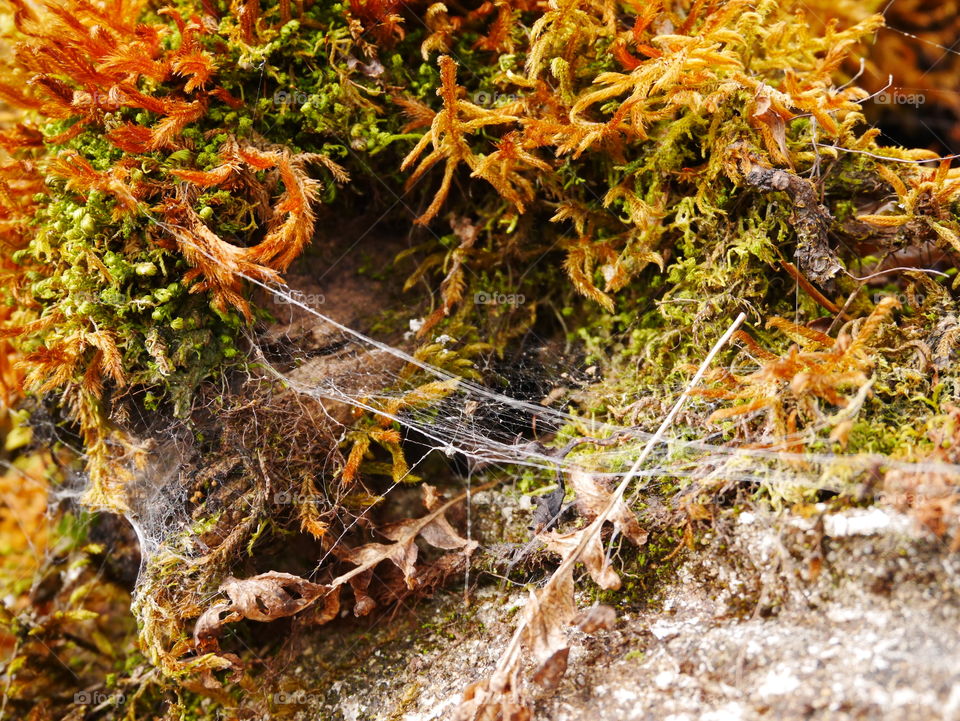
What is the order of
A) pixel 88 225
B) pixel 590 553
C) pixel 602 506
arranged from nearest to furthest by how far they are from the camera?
pixel 590 553
pixel 602 506
pixel 88 225

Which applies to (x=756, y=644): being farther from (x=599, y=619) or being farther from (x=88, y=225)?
(x=88, y=225)

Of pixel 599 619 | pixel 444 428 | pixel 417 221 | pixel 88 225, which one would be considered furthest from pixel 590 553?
pixel 88 225

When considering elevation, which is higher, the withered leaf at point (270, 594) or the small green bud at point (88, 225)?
the small green bud at point (88, 225)

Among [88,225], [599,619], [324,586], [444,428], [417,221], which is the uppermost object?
[88,225]

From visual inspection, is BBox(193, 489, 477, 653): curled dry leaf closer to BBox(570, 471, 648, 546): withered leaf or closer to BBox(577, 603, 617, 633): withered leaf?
BBox(570, 471, 648, 546): withered leaf

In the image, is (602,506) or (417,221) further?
(417,221)

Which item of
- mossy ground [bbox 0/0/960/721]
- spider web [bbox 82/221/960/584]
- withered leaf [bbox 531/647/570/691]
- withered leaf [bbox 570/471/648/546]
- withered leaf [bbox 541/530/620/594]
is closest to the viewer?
withered leaf [bbox 531/647/570/691]

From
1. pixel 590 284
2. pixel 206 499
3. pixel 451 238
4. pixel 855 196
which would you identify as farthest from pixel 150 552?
pixel 855 196

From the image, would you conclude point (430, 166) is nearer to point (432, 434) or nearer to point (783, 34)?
point (432, 434)

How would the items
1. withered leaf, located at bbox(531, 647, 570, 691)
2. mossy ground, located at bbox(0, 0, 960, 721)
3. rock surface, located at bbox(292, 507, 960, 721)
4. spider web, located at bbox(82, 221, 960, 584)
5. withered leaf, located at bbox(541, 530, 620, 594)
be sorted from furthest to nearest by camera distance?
mossy ground, located at bbox(0, 0, 960, 721) < spider web, located at bbox(82, 221, 960, 584) < withered leaf, located at bbox(541, 530, 620, 594) < withered leaf, located at bbox(531, 647, 570, 691) < rock surface, located at bbox(292, 507, 960, 721)

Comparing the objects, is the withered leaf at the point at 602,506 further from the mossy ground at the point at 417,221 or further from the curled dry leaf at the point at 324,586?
the curled dry leaf at the point at 324,586

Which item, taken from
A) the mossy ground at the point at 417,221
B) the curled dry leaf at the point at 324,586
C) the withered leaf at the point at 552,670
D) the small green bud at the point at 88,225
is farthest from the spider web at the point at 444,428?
the withered leaf at the point at 552,670

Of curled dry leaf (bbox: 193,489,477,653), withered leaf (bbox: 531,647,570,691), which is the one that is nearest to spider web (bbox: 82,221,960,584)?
curled dry leaf (bbox: 193,489,477,653)
